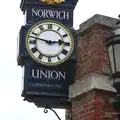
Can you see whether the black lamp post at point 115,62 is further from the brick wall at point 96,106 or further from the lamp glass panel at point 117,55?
the brick wall at point 96,106

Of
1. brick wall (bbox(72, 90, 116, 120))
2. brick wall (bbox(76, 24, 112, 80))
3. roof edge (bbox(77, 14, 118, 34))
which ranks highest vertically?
roof edge (bbox(77, 14, 118, 34))

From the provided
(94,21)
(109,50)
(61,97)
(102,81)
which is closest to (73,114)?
(61,97)

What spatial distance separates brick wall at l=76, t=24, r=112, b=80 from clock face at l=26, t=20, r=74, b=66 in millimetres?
289

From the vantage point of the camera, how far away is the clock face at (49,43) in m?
8.88

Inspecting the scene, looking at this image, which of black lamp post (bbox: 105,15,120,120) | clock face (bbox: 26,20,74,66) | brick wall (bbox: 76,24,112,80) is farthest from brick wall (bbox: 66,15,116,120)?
black lamp post (bbox: 105,15,120,120)

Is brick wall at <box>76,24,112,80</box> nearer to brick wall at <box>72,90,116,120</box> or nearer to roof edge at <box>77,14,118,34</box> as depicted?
roof edge at <box>77,14,118,34</box>

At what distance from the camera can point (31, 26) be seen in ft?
29.5

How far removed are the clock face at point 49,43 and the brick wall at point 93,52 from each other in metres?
0.29

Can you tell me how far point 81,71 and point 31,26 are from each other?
1.31 m

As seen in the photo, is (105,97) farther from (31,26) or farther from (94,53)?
(31,26)

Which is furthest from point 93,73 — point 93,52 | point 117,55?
point 117,55

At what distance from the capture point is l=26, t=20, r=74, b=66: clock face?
8.88 m

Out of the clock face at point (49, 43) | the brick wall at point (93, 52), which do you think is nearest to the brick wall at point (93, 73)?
the brick wall at point (93, 52)

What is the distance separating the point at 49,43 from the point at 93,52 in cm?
91
